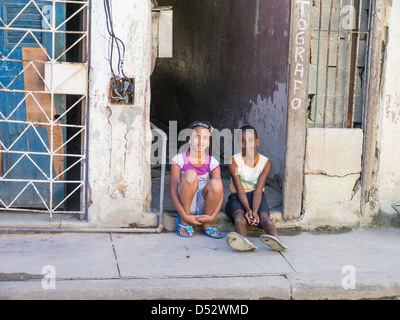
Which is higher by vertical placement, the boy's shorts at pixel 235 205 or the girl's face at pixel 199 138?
the girl's face at pixel 199 138

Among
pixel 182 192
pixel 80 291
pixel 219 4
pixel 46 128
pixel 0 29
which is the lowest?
pixel 80 291

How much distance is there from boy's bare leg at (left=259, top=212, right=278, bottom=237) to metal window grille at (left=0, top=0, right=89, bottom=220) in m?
1.76

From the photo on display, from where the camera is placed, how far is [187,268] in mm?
5242

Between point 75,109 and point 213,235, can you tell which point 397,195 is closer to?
point 213,235

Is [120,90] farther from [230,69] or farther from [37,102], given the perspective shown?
[230,69]

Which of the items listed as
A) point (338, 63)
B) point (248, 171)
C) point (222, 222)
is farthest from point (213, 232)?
point (338, 63)

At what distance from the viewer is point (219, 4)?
9844 mm

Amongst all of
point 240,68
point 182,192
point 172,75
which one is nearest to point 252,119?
point 240,68

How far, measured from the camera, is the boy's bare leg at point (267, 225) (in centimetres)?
602

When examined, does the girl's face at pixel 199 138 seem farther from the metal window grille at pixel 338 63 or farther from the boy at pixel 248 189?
the metal window grille at pixel 338 63

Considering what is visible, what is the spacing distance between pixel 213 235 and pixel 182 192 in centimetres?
52

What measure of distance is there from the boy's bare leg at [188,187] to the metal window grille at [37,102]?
38.7 inches

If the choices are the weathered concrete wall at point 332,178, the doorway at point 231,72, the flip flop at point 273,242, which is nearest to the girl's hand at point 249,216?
the flip flop at point 273,242

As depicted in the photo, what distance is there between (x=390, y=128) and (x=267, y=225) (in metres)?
1.74
